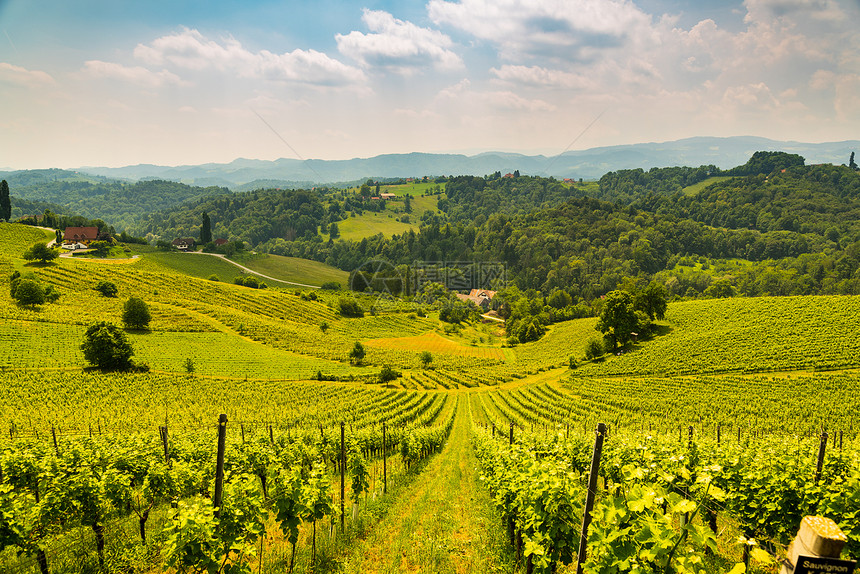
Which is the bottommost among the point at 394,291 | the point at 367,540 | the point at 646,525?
the point at 394,291

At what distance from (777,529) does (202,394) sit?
40718mm

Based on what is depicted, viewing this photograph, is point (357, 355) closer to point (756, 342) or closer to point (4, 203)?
point (756, 342)

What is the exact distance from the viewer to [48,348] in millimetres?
42875

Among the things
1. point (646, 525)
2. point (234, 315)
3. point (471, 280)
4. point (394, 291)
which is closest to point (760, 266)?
point (471, 280)

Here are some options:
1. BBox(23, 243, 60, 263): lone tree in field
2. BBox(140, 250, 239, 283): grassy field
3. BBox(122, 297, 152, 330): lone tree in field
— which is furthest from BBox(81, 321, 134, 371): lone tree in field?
BBox(140, 250, 239, 283): grassy field

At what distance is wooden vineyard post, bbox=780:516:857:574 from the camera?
2664 millimetres

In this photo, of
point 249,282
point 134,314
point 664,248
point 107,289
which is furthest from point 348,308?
point 664,248

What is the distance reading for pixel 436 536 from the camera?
33.8ft

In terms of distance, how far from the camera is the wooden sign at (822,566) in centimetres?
267

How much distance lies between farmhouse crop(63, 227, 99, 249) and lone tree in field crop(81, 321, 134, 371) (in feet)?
282

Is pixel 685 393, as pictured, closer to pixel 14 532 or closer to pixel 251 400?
pixel 251 400

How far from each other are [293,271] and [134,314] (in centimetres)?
8125

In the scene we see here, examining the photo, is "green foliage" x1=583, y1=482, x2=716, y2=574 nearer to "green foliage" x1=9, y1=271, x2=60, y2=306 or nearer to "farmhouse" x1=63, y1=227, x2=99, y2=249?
"green foliage" x1=9, y1=271, x2=60, y2=306

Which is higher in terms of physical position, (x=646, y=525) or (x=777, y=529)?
(x=646, y=525)
